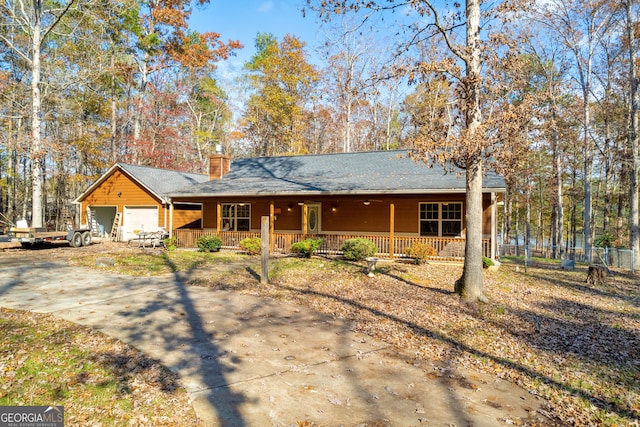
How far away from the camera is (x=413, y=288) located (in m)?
10.0

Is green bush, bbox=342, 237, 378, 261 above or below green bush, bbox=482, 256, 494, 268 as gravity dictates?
above

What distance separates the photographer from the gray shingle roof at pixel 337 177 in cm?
1401

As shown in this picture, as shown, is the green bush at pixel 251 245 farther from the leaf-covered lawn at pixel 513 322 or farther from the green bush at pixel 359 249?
the green bush at pixel 359 249

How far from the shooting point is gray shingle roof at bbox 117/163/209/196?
69.5 ft

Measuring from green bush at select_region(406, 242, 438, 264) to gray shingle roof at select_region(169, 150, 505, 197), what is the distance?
207cm

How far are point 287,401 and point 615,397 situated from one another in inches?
154

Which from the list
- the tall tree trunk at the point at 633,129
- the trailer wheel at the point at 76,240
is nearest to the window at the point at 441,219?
the tall tree trunk at the point at 633,129

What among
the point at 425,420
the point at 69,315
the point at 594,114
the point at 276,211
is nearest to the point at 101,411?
the point at 425,420

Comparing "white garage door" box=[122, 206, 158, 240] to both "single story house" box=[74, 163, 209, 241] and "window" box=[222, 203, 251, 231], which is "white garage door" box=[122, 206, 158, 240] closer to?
"single story house" box=[74, 163, 209, 241]

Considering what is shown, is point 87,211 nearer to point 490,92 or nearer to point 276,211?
point 276,211

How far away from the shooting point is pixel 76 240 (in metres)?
18.4

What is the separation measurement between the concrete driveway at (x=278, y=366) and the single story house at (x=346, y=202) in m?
7.80

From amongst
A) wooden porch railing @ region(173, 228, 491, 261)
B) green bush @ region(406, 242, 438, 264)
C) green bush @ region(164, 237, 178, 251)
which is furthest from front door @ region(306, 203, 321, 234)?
green bush @ region(164, 237, 178, 251)

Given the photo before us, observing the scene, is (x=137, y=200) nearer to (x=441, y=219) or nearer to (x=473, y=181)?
(x=441, y=219)
